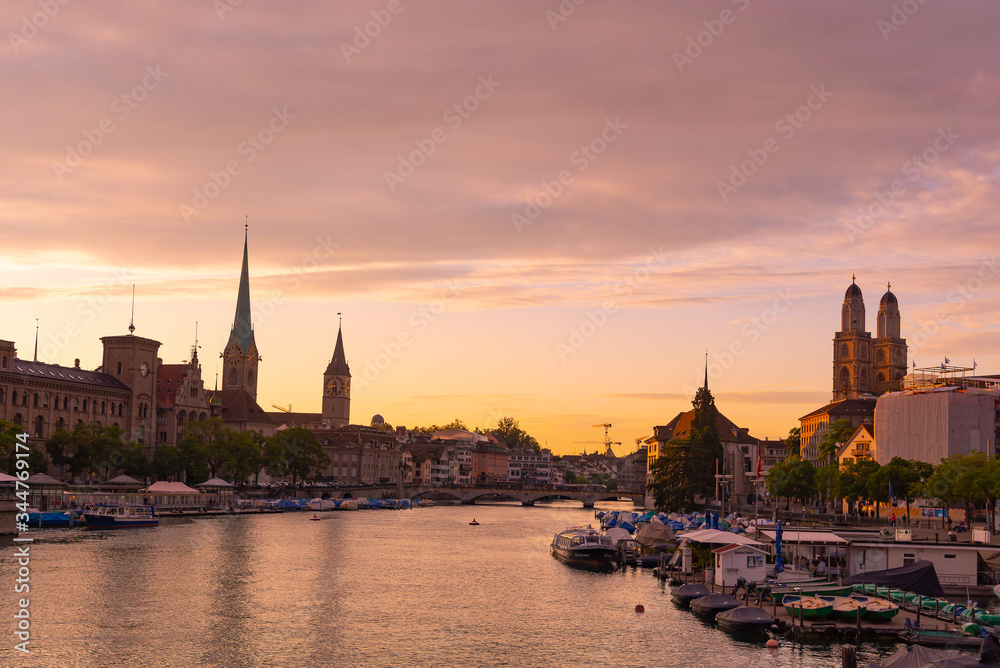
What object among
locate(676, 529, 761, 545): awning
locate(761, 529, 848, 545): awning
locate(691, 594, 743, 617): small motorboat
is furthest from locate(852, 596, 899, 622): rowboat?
locate(761, 529, 848, 545): awning

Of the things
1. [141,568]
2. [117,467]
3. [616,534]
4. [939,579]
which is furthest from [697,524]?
[117,467]

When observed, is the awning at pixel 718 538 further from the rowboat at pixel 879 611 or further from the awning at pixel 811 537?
Answer: the rowboat at pixel 879 611

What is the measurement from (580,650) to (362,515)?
112m

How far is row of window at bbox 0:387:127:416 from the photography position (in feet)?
476

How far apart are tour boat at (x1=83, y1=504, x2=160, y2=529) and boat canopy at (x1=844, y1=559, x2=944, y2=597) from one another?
75111 mm

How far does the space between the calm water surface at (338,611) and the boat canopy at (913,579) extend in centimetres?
1108

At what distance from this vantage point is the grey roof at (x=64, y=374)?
14925cm

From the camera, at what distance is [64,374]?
158 meters

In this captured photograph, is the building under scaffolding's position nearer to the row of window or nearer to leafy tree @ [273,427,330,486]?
leafy tree @ [273,427,330,486]

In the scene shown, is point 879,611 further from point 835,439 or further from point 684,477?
point 835,439

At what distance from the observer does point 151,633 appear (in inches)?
1907

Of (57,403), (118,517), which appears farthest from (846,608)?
(57,403)

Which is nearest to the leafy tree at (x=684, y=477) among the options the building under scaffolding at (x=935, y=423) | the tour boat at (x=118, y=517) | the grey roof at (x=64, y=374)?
the building under scaffolding at (x=935, y=423)

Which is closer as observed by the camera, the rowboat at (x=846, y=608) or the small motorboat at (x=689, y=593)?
the rowboat at (x=846, y=608)
